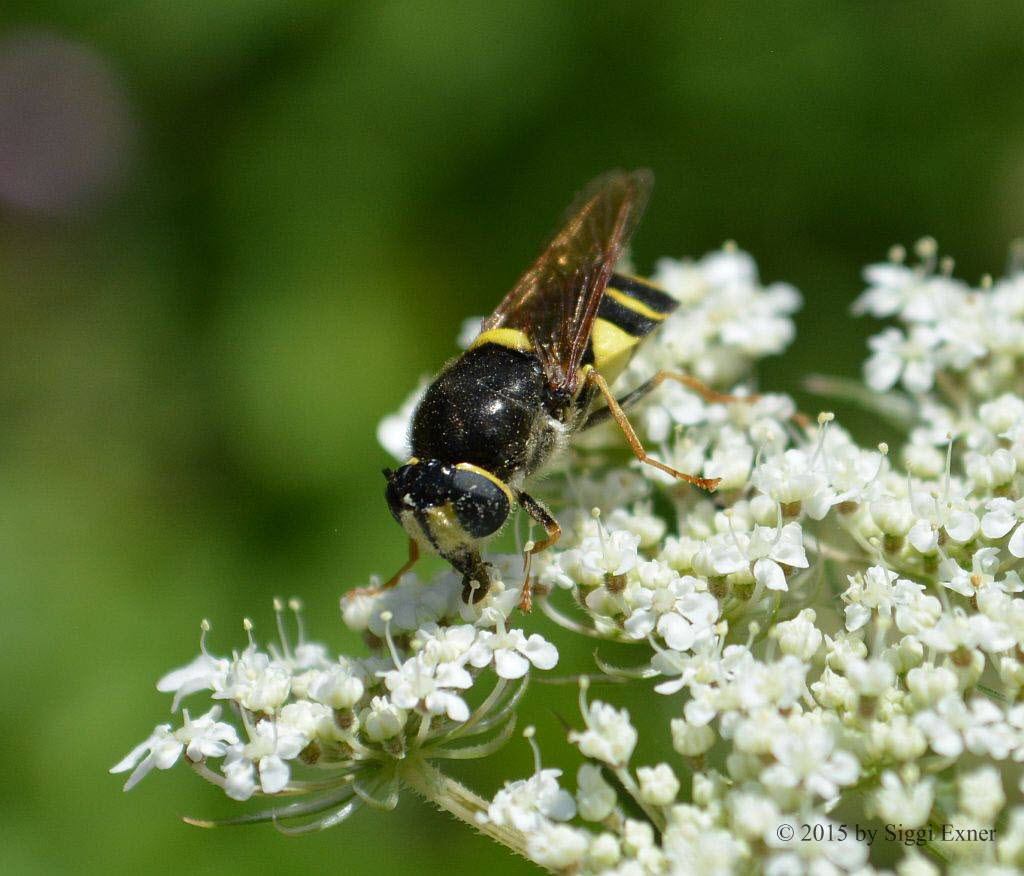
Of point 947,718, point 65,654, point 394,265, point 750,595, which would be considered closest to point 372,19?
point 394,265

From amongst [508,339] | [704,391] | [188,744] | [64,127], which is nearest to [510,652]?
[188,744]

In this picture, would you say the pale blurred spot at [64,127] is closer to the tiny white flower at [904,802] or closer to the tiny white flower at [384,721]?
the tiny white flower at [384,721]

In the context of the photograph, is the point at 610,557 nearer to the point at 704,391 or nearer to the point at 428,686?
the point at 428,686

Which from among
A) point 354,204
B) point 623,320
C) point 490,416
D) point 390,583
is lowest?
point 390,583

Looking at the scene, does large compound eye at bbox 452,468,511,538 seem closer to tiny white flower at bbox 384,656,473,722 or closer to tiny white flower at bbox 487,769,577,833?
tiny white flower at bbox 384,656,473,722

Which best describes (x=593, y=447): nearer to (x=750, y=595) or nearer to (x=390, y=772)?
(x=750, y=595)
